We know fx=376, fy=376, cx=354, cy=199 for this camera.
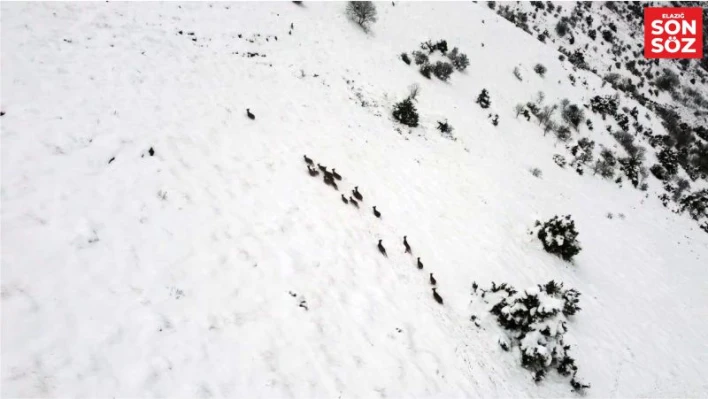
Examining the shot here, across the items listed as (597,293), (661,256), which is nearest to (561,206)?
(661,256)

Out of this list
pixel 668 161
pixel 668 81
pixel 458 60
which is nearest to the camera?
pixel 458 60

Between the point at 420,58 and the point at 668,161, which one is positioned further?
the point at 668,161

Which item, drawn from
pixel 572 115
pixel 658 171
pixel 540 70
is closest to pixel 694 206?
pixel 658 171

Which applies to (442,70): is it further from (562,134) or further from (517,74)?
(562,134)

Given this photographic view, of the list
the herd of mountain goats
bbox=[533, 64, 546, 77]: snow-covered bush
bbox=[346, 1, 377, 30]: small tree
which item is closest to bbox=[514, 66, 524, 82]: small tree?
bbox=[533, 64, 546, 77]: snow-covered bush

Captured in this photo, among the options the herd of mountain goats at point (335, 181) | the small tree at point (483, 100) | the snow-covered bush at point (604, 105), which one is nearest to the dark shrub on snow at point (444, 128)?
the small tree at point (483, 100)

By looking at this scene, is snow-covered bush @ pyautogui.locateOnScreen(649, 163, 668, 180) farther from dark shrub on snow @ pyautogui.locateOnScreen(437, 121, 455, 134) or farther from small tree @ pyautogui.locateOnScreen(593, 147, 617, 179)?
dark shrub on snow @ pyautogui.locateOnScreen(437, 121, 455, 134)
